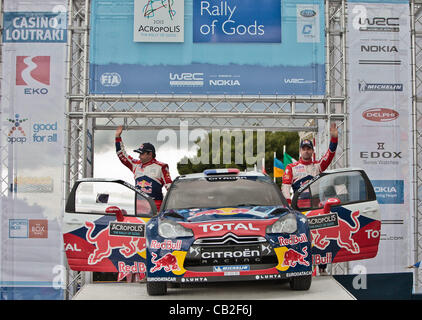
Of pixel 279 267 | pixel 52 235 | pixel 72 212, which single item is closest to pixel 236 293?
pixel 279 267

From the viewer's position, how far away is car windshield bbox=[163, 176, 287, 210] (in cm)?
632

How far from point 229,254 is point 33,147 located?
18.0 ft

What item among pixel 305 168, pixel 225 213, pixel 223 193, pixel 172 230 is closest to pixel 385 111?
pixel 305 168

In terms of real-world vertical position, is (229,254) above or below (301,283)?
above

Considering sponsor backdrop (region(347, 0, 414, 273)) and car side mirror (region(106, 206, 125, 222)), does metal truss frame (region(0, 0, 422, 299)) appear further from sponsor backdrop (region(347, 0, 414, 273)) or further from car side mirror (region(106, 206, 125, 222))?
car side mirror (region(106, 206, 125, 222))

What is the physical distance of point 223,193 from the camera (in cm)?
645

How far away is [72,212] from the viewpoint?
723 cm

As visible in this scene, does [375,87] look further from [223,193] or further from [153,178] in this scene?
[223,193]

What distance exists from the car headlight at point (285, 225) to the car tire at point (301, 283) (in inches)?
20.3

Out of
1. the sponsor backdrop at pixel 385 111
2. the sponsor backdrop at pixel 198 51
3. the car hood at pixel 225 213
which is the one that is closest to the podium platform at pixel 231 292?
the car hood at pixel 225 213

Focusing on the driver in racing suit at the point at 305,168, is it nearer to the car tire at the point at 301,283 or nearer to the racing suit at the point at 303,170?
the racing suit at the point at 303,170

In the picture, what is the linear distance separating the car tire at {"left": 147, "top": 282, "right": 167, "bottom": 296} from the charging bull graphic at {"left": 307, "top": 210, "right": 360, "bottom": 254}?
2.44 m

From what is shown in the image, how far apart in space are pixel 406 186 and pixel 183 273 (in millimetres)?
5813

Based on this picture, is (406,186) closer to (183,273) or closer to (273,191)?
(273,191)
